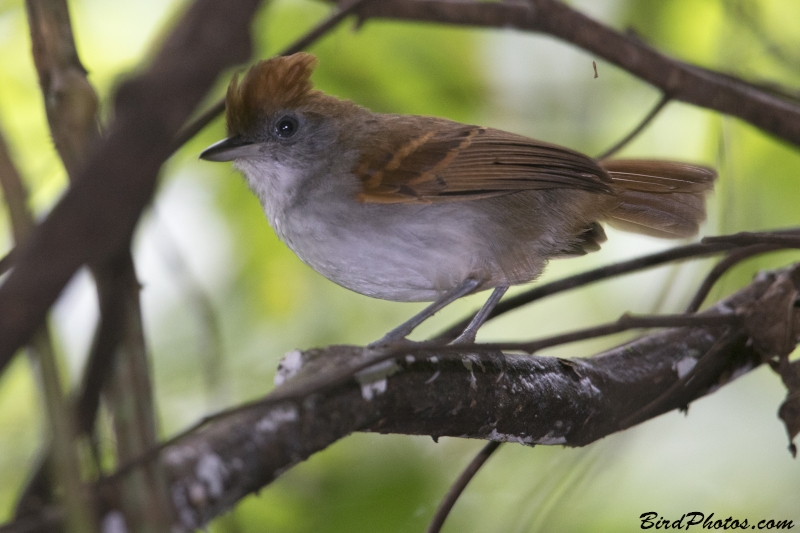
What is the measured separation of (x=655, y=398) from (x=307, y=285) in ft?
7.19

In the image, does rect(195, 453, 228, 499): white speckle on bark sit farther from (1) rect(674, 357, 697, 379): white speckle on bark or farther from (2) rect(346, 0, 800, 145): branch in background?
(2) rect(346, 0, 800, 145): branch in background

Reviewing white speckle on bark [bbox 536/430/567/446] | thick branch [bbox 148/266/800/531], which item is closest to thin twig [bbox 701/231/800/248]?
→ thick branch [bbox 148/266/800/531]

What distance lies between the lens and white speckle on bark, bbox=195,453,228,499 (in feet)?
4.02

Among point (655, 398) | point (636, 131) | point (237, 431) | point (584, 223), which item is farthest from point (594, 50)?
point (237, 431)

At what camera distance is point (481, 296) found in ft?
14.3

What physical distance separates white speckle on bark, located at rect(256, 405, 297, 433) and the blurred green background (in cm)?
149

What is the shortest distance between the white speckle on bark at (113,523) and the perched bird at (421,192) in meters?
1.45

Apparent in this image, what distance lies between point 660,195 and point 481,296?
58.9 inches

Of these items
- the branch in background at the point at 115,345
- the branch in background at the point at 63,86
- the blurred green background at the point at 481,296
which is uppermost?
the branch in background at the point at 63,86

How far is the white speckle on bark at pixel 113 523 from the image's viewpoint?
111 cm

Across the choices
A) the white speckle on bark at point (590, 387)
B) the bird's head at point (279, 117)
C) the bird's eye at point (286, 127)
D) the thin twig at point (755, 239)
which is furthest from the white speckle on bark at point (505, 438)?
the bird's eye at point (286, 127)

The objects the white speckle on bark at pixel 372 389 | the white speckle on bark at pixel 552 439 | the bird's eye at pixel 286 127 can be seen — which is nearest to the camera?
the white speckle on bark at pixel 372 389

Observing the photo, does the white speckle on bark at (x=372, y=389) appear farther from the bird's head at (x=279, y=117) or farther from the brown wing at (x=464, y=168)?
the bird's head at (x=279, y=117)

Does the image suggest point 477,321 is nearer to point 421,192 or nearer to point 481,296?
point 421,192
